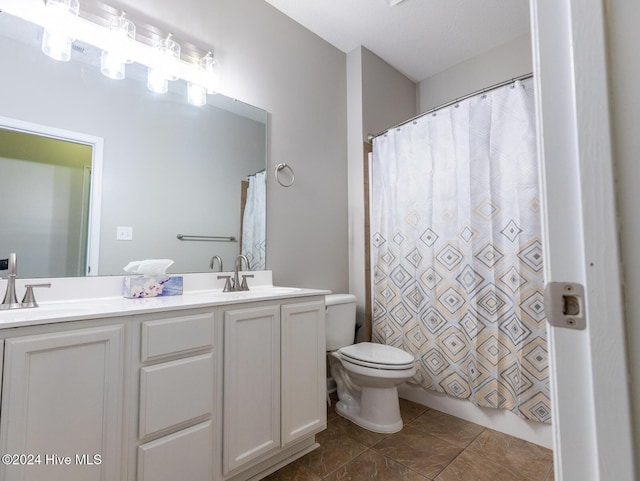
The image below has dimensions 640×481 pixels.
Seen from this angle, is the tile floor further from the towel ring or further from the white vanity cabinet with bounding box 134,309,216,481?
the towel ring

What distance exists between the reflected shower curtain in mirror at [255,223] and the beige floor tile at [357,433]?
1.06 metres

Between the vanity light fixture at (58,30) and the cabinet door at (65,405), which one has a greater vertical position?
the vanity light fixture at (58,30)

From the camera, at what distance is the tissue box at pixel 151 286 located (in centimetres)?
140

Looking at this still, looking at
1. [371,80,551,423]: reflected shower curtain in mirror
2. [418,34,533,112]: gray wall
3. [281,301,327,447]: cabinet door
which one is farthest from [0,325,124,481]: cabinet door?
[418,34,533,112]: gray wall

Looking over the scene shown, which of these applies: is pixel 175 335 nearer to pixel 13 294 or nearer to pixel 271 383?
pixel 271 383

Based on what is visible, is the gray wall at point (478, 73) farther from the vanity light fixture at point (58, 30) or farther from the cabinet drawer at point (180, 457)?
the cabinet drawer at point (180, 457)

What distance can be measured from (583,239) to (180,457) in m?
1.34

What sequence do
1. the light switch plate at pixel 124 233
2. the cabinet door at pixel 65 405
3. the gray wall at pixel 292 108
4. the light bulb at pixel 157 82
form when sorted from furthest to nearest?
the gray wall at pixel 292 108, the light bulb at pixel 157 82, the light switch plate at pixel 124 233, the cabinet door at pixel 65 405

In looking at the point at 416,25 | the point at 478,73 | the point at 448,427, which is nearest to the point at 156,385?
the point at 448,427

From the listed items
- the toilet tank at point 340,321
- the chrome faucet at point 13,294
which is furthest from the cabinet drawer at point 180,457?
the toilet tank at point 340,321

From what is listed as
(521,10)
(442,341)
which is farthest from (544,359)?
(521,10)

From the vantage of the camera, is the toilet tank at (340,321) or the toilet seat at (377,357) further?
the toilet tank at (340,321)

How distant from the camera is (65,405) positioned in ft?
2.99

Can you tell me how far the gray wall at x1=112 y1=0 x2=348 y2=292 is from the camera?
1.88 metres
